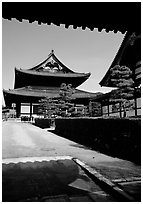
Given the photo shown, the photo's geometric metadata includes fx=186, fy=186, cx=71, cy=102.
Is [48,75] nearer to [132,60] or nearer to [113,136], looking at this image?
[132,60]

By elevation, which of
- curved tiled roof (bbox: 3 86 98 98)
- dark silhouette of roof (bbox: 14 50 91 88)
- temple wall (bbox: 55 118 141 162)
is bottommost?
temple wall (bbox: 55 118 141 162)

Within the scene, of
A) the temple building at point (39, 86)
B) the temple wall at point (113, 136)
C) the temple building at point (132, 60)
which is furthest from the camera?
the temple building at point (39, 86)

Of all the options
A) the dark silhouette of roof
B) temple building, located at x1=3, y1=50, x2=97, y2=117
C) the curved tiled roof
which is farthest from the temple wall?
the dark silhouette of roof

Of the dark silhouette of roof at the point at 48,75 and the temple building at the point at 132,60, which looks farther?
the dark silhouette of roof at the point at 48,75

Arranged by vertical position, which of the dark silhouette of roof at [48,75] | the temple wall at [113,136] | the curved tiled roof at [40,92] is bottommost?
the temple wall at [113,136]

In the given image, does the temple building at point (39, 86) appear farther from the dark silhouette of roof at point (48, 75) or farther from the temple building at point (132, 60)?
the temple building at point (132, 60)

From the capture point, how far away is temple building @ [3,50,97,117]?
34.8m

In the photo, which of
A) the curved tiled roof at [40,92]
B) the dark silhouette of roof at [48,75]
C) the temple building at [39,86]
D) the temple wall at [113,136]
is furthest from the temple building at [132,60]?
the dark silhouette of roof at [48,75]

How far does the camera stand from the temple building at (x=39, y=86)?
3478 centimetres

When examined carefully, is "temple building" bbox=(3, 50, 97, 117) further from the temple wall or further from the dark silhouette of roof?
the temple wall

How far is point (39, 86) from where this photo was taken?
128 ft

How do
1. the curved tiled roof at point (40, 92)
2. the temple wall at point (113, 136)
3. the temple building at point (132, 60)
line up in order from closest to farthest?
the temple wall at point (113, 136) → the temple building at point (132, 60) → the curved tiled roof at point (40, 92)

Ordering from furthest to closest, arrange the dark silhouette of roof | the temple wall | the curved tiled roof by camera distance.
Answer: the dark silhouette of roof < the curved tiled roof < the temple wall

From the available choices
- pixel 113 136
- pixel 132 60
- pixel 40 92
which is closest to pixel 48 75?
pixel 40 92
